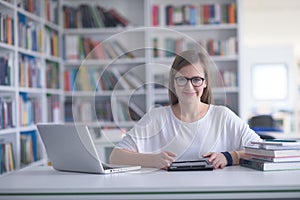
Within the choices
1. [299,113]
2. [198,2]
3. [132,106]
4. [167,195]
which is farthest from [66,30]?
[299,113]

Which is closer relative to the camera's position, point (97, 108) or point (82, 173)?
point (82, 173)

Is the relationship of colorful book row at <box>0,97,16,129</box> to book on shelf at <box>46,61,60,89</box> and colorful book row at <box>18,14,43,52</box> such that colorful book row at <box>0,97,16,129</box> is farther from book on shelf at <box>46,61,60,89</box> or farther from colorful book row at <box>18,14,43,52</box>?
book on shelf at <box>46,61,60,89</box>

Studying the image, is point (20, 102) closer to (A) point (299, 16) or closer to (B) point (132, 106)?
(B) point (132, 106)

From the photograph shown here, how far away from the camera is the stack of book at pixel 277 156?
1.81 meters

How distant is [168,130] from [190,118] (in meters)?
0.11

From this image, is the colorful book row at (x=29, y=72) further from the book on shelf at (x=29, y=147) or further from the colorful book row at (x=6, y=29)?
the book on shelf at (x=29, y=147)

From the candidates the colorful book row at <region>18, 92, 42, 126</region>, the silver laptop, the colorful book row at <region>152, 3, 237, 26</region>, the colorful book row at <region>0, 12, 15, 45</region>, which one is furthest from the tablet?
the colorful book row at <region>152, 3, 237, 26</region>

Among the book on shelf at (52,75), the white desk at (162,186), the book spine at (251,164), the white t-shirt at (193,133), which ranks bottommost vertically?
the white desk at (162,186)

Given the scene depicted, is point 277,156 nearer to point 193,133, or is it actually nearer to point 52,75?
point 193,133

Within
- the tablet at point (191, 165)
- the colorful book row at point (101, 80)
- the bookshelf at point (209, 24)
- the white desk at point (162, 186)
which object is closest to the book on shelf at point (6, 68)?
the colorful book row at point (101, 80)

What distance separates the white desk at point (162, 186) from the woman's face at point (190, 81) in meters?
0.32

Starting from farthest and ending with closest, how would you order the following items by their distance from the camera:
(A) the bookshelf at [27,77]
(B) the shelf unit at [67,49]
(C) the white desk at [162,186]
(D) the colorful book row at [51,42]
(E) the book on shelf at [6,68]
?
(D) the colorful book row at [51,42] → (B) the shelf unit at [67,49] → (A) the bookshelf at [27,77] → (E) the book on shelf at [6,68] → (C) the white desk at [162,186]

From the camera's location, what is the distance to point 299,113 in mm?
9703

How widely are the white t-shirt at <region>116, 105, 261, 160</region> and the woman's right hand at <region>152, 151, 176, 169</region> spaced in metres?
0.08
